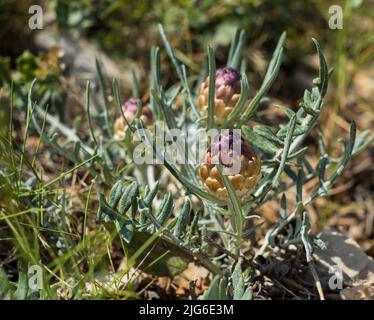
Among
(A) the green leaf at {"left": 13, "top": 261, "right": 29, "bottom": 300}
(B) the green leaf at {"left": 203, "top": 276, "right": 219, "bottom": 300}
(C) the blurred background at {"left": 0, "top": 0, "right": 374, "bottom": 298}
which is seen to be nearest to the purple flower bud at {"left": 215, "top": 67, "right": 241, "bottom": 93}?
(B) the green leaf at {"left": 203, "top": 276, "right": 219, "bottom": 300}

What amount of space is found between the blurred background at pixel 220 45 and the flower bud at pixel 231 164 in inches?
38.9

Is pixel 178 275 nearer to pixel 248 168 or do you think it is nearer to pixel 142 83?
pixel 248 168

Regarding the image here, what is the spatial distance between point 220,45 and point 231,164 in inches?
57.6

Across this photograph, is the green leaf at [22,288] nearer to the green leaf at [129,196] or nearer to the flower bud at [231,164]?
the green leaf at [129,196]

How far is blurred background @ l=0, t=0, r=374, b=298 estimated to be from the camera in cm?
265

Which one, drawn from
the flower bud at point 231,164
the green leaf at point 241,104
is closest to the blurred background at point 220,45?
the green leaf at point 241,104

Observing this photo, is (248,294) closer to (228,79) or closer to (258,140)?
→ (258,140)

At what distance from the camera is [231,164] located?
1474 millimetres

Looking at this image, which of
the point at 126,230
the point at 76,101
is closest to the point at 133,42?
the point at 76,101

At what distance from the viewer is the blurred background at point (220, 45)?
2652 millimetres

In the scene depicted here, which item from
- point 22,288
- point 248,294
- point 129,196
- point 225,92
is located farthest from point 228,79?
point 22,288

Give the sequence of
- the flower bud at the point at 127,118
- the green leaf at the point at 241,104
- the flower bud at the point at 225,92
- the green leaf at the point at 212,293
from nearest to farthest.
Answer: the green leaf at the point at 212,293 < the green leaf at the point at 241,104 < the flower bud at the point at 225,92 < the flower bud at the point at 127,118

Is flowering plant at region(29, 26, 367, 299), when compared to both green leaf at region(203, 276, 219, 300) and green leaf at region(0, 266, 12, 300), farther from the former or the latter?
green leaf at region(0, 266, 12, 300)
